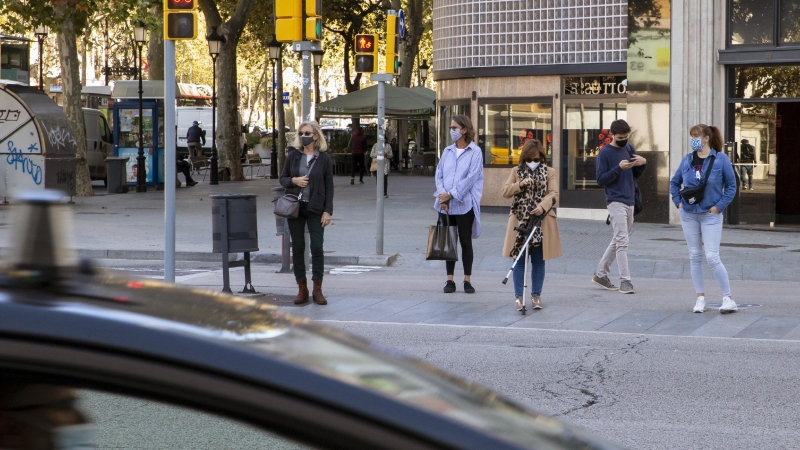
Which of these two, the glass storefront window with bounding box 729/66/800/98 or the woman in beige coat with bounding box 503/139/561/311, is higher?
the glass storefront window with bounding box 729/66/800/98

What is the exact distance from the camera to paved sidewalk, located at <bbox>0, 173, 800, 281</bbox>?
14.3m

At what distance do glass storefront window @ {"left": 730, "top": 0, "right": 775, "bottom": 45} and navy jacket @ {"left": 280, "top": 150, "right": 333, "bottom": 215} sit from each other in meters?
10.9

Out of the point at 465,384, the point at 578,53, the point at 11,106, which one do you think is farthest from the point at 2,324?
the point at 11,106

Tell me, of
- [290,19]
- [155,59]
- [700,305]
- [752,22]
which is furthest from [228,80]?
[700,305]

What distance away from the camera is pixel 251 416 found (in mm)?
Answer: 1481

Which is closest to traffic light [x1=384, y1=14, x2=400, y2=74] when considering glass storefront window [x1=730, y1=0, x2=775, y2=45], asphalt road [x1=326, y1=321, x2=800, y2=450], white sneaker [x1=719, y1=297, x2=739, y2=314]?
white sneaker [x1=719, y1=297, x2=739, y2=314]

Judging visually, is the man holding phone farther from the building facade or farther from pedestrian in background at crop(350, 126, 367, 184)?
pedestrian in background at crop(350, 126, 367, 184)

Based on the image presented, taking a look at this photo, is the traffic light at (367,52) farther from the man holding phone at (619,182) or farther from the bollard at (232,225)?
the man holding phone at (619,182)

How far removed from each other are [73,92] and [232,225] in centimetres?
1664

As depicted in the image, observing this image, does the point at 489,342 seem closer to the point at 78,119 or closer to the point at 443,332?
the point at 443,332

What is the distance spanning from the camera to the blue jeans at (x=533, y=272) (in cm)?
1032

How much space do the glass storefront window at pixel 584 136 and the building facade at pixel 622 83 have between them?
23 millimetres

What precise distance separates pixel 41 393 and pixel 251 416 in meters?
0.31

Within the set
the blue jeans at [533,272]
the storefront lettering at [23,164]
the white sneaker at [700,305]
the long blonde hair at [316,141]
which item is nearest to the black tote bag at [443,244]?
the blue jeans at [533,272]
